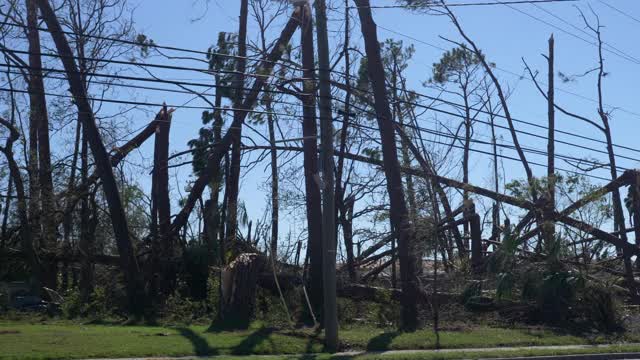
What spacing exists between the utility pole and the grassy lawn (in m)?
0.67

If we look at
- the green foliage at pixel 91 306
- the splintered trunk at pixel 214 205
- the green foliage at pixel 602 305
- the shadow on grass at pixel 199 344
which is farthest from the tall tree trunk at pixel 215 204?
the green foliage at pixel 602 305

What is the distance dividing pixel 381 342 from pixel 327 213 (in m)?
3.93

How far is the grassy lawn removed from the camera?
1505cm

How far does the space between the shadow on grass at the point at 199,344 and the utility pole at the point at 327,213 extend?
2.70 meters

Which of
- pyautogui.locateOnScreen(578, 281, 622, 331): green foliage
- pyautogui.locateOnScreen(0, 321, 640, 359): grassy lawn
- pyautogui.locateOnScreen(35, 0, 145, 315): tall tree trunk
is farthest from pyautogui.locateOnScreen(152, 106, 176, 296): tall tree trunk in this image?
pyautogui.locateOnScreen(578, 281, 622, 331): green foliage

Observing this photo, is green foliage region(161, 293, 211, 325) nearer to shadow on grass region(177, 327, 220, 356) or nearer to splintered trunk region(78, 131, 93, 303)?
splintered trunk region(78, 131, 93, 303)

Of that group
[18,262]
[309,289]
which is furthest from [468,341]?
[18,262]

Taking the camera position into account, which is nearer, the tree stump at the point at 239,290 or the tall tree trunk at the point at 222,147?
the tree stump at the point at 239,290

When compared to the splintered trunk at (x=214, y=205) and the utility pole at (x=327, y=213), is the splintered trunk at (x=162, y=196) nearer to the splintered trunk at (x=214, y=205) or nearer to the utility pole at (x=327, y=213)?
the splintered trunk at (x=214, y=205)

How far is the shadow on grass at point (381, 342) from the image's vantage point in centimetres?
1792

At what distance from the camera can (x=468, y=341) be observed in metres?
19.5

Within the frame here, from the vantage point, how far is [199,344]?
1652 cm

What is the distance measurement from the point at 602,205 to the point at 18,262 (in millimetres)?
20274

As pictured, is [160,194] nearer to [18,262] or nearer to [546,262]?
[18,262]
